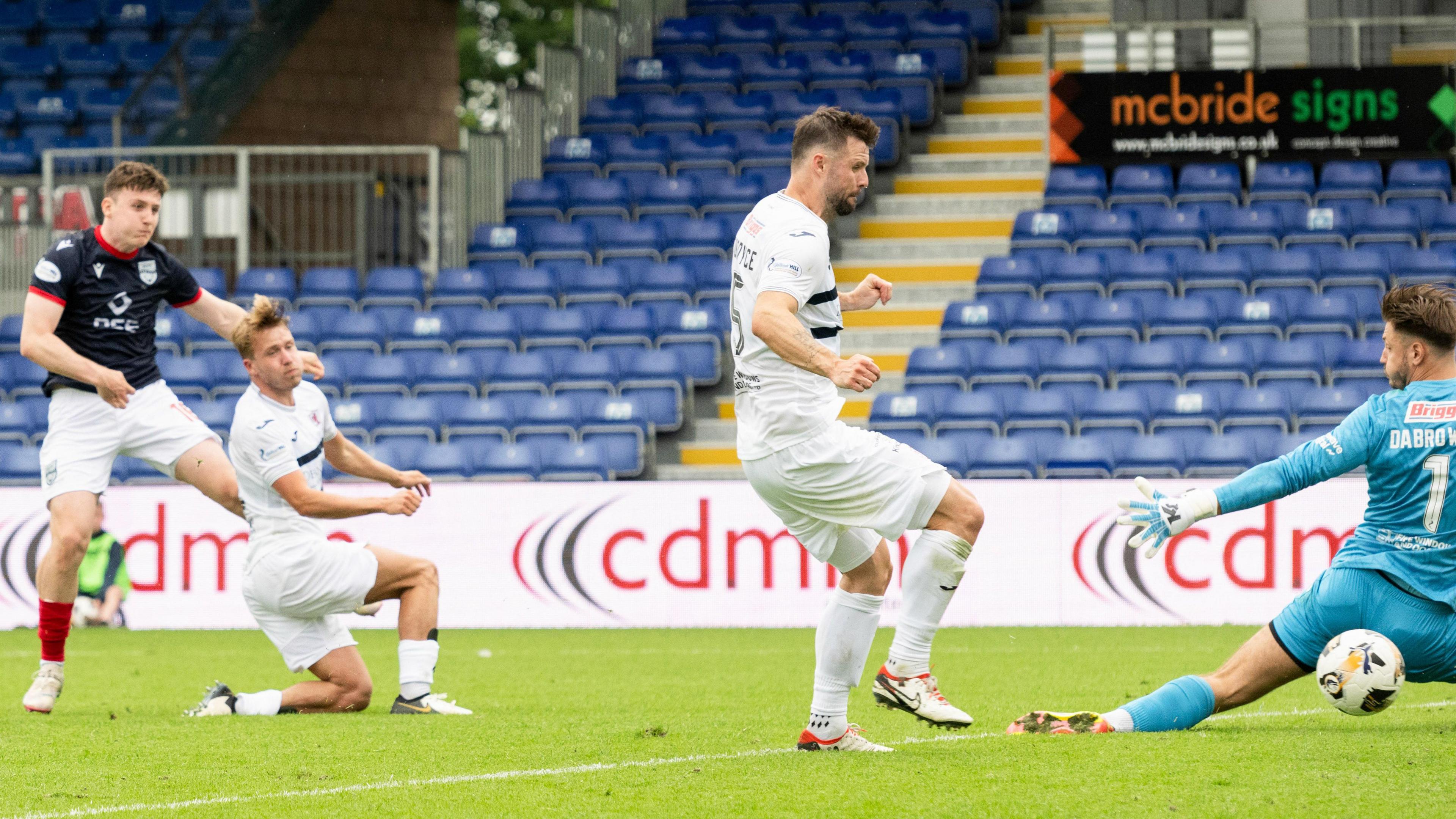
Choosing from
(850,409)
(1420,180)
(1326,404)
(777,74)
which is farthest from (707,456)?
(1420,180)

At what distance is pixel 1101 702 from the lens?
7125 mm

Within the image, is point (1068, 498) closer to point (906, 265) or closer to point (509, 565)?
point (509, 565)

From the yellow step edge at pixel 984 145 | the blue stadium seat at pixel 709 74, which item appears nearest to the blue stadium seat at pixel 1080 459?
the yellow step edge at pixel 984 145

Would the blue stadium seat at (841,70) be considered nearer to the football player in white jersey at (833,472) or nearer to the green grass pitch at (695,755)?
the green grass pitch at (695,755)

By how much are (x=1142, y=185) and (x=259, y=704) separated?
12.9 meters

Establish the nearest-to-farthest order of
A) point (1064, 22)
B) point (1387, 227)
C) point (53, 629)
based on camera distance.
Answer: point (53, 629), point (1387, 227), point (1064, 22)

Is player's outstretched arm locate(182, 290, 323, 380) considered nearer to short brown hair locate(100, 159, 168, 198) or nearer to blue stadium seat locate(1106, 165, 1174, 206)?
short brown hair locate(100, 159, 168, 198)

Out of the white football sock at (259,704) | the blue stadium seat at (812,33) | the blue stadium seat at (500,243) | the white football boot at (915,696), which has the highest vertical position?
the blue stadium seat at (812,33)

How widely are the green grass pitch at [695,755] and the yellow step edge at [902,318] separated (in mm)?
8059

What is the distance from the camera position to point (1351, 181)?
17266 mm

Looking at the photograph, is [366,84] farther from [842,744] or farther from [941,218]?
[842,744]

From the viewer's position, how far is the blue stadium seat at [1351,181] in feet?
55.9

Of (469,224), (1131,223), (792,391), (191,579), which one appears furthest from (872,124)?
(469,224)

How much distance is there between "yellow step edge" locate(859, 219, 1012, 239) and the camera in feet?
60.1
